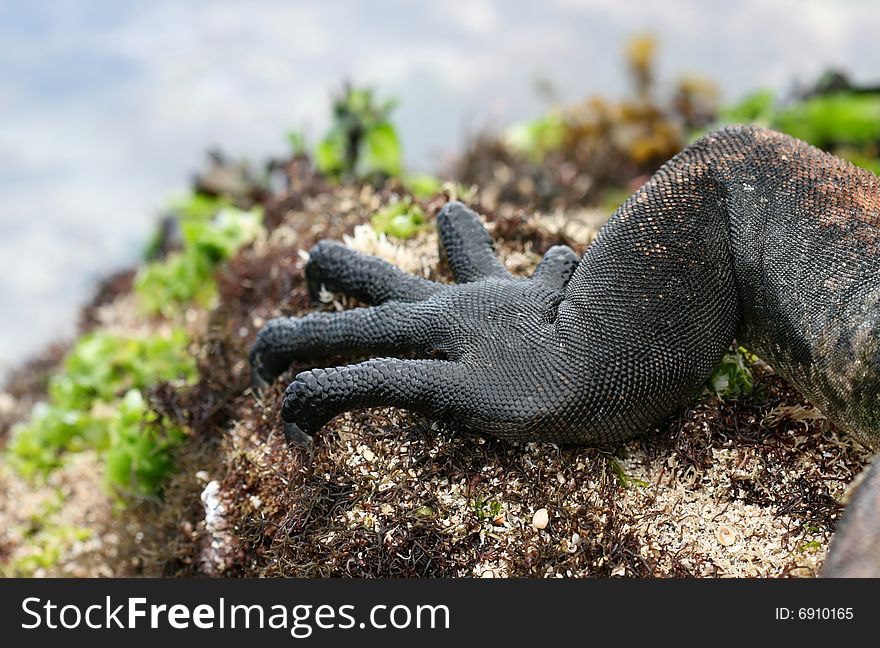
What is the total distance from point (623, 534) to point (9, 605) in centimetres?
156

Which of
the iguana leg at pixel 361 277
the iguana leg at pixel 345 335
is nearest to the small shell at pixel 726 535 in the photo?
the iguana leg at pixel 345 335

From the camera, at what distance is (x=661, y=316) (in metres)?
2.36

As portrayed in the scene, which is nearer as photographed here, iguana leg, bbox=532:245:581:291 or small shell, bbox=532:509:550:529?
small shell, bbox=532:509:550:529

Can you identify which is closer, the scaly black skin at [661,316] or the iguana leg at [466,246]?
the scaly black skin at [661,316]

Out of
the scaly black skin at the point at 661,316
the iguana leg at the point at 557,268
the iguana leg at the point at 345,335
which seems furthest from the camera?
the iguana leg at the point at 557,268

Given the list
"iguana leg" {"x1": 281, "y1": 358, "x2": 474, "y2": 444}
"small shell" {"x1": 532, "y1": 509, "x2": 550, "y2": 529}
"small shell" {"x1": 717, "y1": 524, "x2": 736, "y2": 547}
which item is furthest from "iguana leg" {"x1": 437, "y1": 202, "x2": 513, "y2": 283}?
"small shell" {"x1": 717, "y1": 524, "x2": 736, "y2": 547}

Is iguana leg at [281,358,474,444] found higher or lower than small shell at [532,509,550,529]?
higher

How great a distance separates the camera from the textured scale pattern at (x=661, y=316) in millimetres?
2248

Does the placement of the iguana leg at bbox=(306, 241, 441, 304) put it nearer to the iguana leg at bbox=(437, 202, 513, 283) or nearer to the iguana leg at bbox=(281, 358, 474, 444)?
the iguana leg at bbox=(437, 202, 513, 283)

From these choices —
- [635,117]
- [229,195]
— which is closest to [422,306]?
[229,195]

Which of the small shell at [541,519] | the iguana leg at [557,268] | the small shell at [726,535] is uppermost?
the iguana leg at [557,268]

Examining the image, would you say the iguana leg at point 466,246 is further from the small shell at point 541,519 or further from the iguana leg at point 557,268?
the small shell at point 541,519

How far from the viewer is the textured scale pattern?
7.38 ft

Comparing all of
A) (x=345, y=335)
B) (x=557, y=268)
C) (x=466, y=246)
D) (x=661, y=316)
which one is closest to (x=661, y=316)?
(x=661, y=316)
